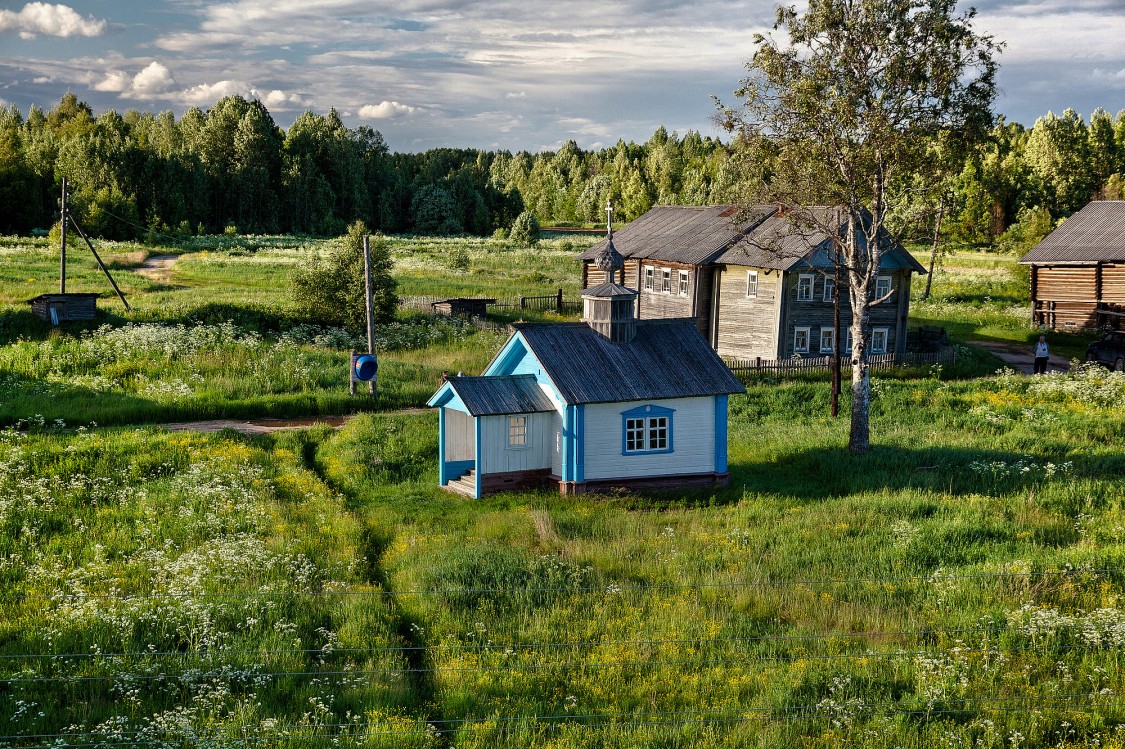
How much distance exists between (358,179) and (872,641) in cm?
12132

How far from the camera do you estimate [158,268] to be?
7069cm

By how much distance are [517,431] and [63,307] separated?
26.5 m

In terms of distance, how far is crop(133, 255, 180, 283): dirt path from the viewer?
6406 centimetres

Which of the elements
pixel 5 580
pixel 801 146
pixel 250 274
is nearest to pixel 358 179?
pixel 250 274

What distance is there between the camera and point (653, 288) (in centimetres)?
4719

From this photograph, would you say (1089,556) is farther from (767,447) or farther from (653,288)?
(653,288)

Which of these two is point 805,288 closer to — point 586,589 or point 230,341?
point 230,341

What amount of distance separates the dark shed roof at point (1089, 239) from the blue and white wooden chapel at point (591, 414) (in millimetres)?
31824

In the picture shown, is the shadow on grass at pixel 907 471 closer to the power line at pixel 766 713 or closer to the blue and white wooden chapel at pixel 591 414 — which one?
the blue and white wooden chapel at pixel 591 414

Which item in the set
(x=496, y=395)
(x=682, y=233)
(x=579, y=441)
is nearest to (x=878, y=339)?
(x=682, y=233)

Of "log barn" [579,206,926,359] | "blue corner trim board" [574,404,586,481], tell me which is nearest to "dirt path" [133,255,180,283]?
"log barn" [579,206,926,359]

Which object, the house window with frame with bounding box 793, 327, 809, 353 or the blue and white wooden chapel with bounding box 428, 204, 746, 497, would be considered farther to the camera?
the house window with frame with bounding box 793, 327, 809, 353

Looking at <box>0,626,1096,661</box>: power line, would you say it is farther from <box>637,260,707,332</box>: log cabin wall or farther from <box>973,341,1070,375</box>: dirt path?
<box>637,260,707,332</box>: log cabin wall

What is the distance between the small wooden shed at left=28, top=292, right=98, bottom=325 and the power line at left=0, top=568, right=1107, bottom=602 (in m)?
28.2
